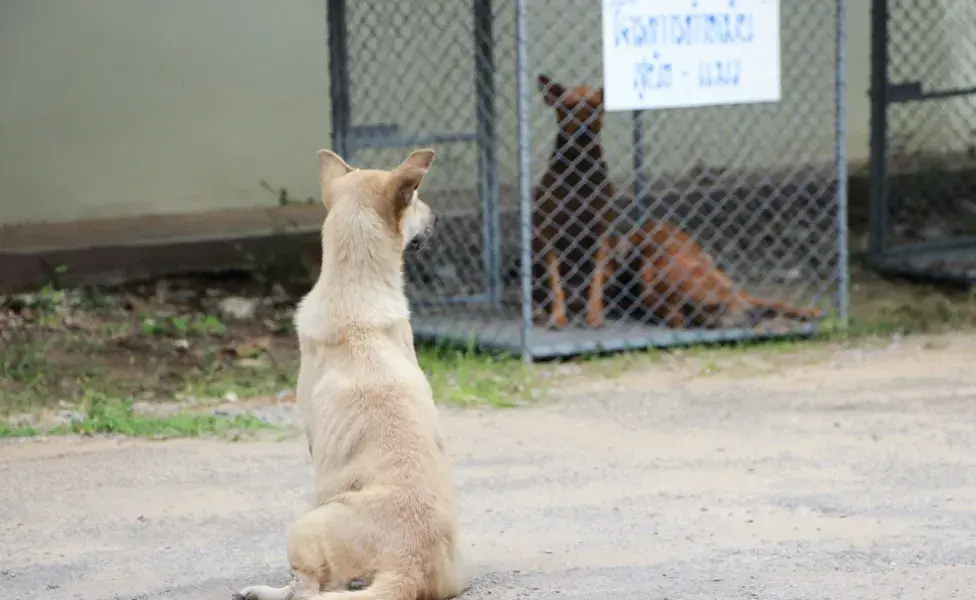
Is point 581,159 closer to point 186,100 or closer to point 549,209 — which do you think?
point 549,209

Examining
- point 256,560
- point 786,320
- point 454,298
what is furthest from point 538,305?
point 256,560

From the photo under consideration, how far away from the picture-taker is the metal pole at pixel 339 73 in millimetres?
7250

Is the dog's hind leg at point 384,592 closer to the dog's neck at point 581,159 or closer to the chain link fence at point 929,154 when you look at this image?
the dog's neck at point 581,159

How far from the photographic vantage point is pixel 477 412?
602 centimetres

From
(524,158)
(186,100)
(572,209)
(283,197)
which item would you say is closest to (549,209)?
(572,209)

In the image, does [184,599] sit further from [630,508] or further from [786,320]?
[786,320]

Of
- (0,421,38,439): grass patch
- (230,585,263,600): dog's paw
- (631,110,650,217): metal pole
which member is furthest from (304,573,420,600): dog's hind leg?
(631,110,650,217): metal pole

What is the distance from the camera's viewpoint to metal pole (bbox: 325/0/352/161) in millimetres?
7250

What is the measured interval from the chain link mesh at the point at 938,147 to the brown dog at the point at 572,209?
2.95 metres

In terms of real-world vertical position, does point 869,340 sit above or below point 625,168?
below

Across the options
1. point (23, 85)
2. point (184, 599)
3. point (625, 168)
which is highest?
point (23, 85)

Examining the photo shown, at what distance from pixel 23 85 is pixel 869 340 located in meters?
5.12

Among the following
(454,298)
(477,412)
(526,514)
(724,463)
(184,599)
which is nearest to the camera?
(184,599)

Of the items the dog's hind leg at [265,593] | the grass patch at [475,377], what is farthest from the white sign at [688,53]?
the dog's hind leg at [265,593]
